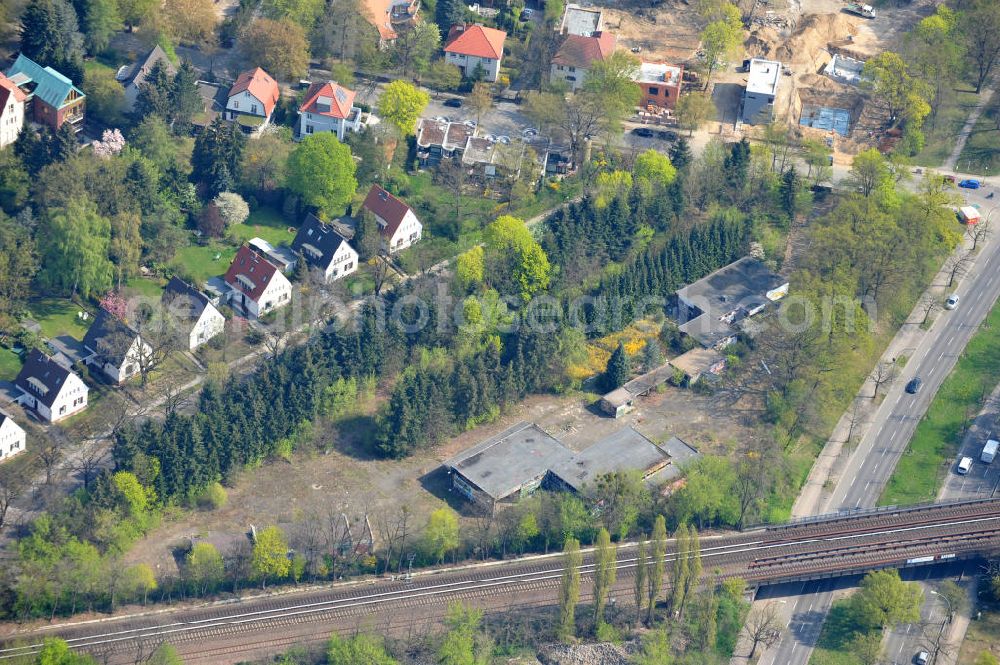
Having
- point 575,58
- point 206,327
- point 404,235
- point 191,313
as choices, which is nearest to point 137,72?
point 404,235

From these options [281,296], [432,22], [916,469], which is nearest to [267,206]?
[281,296]

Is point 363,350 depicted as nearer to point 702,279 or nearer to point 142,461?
point 142,461

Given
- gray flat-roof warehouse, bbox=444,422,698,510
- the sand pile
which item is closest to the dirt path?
the sand pile

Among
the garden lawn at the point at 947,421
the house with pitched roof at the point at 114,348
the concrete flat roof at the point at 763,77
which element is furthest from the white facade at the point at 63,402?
the concrete flat roof at the point at 763,77

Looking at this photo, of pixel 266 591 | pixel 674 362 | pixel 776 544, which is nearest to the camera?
pixel 266 591

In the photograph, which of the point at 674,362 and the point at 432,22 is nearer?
the point at 674,362

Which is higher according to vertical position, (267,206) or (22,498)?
(267,206)

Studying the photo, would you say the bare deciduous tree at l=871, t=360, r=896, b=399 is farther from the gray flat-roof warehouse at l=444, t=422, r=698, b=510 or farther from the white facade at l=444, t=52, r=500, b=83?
the white facade at l=444, t=52, r=500, b=83
